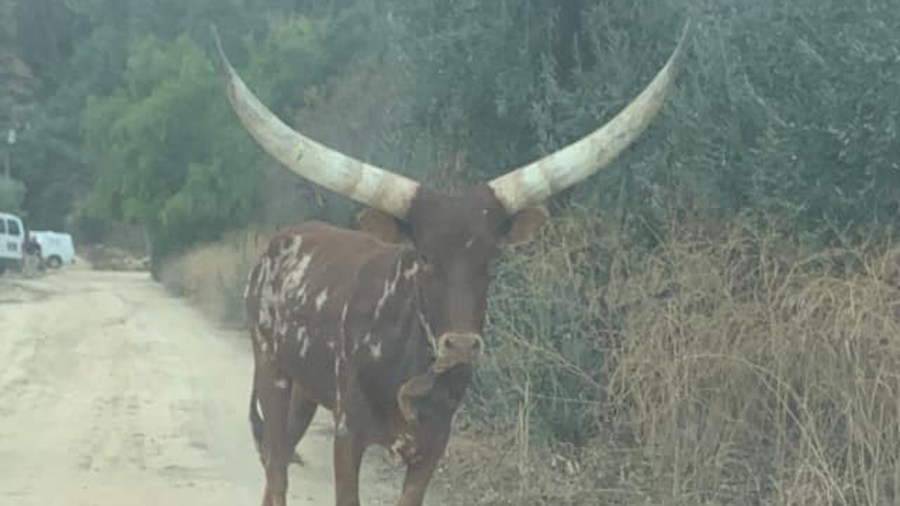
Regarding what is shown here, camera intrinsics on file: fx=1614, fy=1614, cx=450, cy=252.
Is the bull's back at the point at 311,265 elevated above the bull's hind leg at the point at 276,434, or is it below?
above

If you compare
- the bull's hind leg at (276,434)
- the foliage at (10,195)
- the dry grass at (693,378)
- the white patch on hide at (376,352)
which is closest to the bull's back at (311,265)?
the bull's hind leg at (276,434)

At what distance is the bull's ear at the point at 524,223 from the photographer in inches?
299

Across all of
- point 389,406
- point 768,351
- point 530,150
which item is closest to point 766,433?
point 768,351

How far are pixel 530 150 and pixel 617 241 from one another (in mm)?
2190

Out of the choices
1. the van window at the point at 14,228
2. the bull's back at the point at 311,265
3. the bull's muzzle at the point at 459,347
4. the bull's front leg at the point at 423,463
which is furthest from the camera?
the van window at the point at 14,228

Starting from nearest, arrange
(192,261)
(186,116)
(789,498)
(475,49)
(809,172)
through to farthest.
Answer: (789,498)
(809,172)
(475,49)
(192,261)
(186,116)

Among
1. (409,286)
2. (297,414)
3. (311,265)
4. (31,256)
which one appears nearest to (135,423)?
(297,414)

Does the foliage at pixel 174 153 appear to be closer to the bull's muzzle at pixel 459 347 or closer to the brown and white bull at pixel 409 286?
the brown and white bull at pixel 409 286

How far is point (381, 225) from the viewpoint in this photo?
7.48 m

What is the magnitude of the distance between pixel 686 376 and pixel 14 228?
48030mm

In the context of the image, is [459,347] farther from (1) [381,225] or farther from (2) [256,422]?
(2) [256,422]

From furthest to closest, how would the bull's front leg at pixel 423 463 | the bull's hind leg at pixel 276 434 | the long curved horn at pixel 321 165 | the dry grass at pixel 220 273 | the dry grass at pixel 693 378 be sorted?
the dry grass at pixel 220 273 → the bull's hind leg at pixel 276 434 → the dry grass at pixel 693 378 → the bull's front leg at pixel 423 463 → the long curved horn at pixel 321 165

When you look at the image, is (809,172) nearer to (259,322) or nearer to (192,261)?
(259,322)

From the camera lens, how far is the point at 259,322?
979cm
